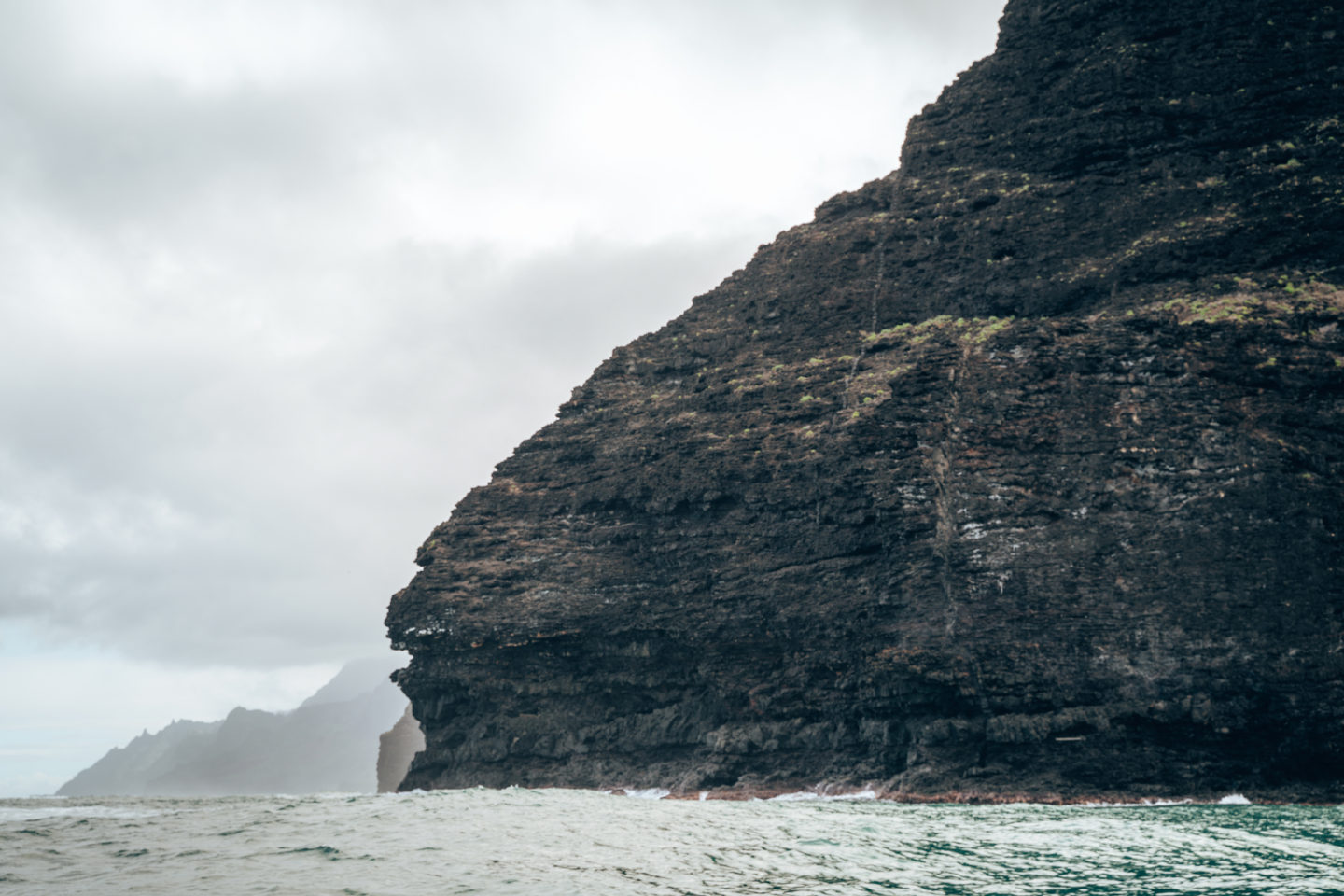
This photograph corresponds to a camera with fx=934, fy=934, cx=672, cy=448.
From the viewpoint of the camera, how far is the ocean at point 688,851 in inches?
532

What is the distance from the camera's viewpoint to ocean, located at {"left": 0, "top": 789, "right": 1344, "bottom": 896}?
1352 cm

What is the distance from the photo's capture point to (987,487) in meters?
33.8

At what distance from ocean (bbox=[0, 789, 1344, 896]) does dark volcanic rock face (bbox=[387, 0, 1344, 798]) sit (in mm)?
5183

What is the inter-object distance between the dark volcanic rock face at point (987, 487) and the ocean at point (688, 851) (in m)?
5.18

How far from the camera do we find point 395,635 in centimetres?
4528

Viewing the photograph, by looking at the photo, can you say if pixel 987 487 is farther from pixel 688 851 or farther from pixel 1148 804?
pixel 688 851

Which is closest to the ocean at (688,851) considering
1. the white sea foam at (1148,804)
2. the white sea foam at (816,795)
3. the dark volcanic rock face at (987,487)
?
the white sea foam at (1148,804)

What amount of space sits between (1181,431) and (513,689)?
1162 inches

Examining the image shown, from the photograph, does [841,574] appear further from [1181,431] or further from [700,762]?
[1181,431]

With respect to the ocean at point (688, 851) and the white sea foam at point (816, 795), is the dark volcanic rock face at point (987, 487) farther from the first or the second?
the ocean at point (688, 851)

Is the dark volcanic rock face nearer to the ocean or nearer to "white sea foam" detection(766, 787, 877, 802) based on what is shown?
"white sea foam" detection(766, 787, 877, 802)

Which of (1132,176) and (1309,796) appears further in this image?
(1132,176)

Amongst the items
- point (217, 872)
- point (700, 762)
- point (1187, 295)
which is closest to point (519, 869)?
point (217, 872)

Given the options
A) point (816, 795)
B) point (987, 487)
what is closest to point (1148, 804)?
point (816, 795)
